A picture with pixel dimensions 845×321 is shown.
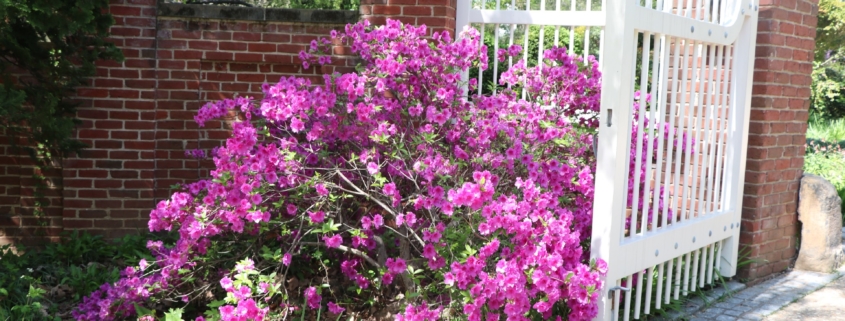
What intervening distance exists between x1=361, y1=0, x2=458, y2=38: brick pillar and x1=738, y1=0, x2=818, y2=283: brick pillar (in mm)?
1996

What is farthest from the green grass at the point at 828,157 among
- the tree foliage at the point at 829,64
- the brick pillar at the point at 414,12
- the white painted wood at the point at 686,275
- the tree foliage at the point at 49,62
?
the tree foliage at the point at 49,62

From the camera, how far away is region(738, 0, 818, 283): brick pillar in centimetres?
500

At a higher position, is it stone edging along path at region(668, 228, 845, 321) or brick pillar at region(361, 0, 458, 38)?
brick pillar at region(361, 0, 458, 38)

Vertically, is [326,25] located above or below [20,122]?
above

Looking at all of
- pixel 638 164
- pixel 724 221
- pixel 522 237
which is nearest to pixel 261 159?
pixel 522 237

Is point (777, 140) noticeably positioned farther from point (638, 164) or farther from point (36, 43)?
point (36, 43)

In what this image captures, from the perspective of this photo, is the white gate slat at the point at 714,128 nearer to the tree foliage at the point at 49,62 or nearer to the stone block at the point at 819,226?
the stone block at the point at 819,226

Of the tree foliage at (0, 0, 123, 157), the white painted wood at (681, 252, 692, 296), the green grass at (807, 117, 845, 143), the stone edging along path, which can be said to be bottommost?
the stone edging along path

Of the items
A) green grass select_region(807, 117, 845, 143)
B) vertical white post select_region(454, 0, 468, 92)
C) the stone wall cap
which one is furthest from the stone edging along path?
green grass select_region(807, 117, 845, 143)

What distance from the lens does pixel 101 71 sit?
17.1 ft

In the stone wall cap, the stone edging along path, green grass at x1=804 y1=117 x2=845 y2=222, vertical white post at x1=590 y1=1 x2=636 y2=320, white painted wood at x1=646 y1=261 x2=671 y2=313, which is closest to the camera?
vertical white post at x1=590 y1=1 x2=636 y2=320

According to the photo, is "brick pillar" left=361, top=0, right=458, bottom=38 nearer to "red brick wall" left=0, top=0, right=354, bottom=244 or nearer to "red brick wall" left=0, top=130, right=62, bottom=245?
"red brick wall" left=0, top=0, right=354, bottom=244

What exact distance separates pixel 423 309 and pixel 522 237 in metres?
0.53

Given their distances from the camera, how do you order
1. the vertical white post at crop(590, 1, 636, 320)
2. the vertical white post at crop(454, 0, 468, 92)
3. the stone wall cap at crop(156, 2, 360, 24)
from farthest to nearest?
the stone wall cap at crop(156, 2, 360, 24), the vertical white post at crop(454, 0, 468, 92), the vertical white post at crop(590, 1, 636, 320)
